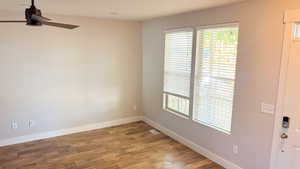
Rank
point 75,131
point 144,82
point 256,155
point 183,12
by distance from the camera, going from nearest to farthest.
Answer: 1. point 256,155
2. point 183,12
3. point 75,131
4. point 144,82

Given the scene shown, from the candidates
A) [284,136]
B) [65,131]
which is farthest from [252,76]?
[65,131]

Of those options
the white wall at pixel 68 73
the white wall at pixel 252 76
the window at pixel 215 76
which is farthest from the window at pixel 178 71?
the white wall at pixel 68 73

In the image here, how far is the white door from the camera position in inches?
92.1

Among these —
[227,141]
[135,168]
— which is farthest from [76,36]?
[227,141]

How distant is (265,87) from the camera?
8.77 feet

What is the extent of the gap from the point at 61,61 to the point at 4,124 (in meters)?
1.55

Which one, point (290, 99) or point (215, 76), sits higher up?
point (215, 76)

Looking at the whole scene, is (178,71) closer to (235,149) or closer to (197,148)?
(197,148)

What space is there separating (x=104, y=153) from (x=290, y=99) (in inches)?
117

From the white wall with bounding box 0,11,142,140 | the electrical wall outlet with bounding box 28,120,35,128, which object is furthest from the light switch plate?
the electrical wall outlet with bounding box 28,120,35,128

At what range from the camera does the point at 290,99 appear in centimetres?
242

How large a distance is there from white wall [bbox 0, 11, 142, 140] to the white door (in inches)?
131

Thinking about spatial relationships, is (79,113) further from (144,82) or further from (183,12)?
(183,12)

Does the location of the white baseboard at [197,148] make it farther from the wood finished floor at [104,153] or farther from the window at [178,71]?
the window at [178,71]
